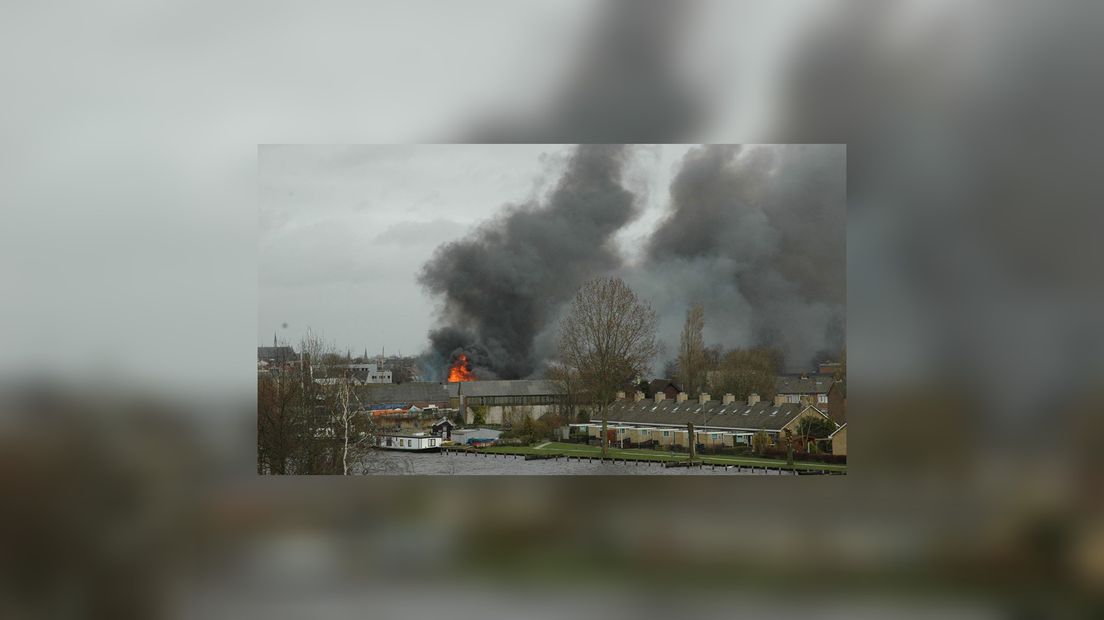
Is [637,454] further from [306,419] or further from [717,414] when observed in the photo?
[306,419]

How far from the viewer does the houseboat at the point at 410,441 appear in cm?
450

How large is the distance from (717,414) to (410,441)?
1.40 m

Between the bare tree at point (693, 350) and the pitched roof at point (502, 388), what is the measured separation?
23.5 inches

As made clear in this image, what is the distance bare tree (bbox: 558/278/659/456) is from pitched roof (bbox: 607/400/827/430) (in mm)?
171

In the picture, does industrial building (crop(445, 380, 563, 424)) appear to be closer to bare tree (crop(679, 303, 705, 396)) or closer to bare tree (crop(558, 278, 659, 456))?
bare tree (crop(558, 278, 659, 456))

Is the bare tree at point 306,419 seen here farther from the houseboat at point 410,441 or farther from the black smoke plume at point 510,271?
the black smoke plume at point 510,271

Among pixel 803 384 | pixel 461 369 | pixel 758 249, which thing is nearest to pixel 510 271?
pixel 461 369

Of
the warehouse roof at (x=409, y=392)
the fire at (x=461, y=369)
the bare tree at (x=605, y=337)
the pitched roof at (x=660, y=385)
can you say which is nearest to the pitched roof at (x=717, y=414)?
the pitched roof at (x=660, y=385)

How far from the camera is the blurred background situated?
4.45 meters
